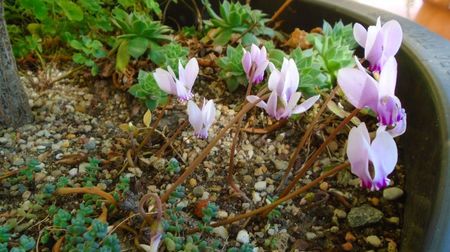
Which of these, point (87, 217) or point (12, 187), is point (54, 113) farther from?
point (87, 217)

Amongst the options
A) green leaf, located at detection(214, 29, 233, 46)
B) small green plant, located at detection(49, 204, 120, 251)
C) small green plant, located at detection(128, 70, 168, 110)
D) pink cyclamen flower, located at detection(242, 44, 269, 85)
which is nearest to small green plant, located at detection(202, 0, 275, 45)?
green leaf, located at detection(214, 29, 233, 46)

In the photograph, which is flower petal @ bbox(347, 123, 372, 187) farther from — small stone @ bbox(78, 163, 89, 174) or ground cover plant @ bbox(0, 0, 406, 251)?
small stone @ bbox(78, 163, 89, 174)

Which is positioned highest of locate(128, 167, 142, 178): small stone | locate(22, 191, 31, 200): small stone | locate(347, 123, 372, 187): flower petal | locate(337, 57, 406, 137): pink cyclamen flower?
locate(337, 57, 406, 137): pink cyclamen flower

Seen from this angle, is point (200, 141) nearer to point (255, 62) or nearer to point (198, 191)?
point (198, 191)

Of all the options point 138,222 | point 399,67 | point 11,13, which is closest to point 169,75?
point 138,222

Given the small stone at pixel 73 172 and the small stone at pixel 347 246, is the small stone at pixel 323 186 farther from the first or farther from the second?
the small stone at pixel 73 172

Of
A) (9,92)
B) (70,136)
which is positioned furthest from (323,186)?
(9,92)
